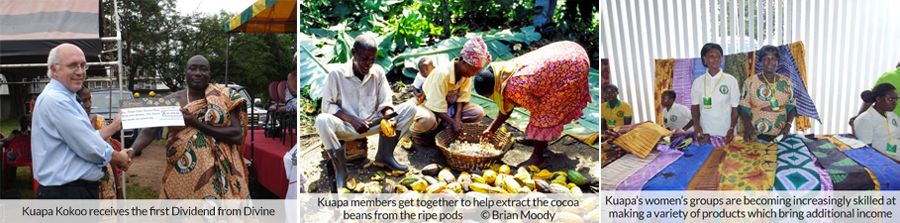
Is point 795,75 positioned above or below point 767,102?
above

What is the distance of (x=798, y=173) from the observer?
13.9ft

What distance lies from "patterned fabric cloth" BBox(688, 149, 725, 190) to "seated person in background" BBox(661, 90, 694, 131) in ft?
0.78

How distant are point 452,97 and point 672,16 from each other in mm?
1456

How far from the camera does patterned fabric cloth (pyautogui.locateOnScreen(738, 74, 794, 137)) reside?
4.27 m

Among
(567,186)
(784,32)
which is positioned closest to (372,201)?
(567,186)

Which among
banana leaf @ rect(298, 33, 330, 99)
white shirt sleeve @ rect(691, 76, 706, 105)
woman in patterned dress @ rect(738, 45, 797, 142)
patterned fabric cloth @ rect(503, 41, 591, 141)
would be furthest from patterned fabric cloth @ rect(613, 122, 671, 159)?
banana leaf @ rect(298, 33, 330, 99)

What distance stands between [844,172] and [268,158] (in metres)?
3.57

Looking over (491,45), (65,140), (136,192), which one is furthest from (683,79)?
(65,140)

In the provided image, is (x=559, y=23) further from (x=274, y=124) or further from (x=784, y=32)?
(x=274, y=124)

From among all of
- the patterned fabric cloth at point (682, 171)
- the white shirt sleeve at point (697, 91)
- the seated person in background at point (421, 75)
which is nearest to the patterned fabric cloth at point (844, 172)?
the patterned fabric cloth at point (682, 171)

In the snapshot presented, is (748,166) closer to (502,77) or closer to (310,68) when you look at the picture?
(502,77)

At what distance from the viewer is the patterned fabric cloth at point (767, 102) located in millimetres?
4270

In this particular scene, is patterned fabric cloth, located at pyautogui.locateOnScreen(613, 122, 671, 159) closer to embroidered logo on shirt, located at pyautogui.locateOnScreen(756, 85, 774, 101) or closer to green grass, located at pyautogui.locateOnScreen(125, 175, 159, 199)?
embroidered logo on shirt, located at pyautogui.locateOnScreen(756, 85, 774, 101)

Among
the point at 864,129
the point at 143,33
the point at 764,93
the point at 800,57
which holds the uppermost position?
the point at 143,33
